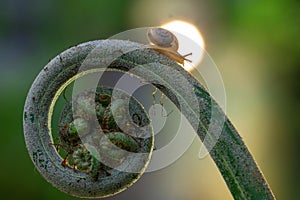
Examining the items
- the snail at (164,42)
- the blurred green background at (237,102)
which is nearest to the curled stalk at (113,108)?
the snail at (164,42)

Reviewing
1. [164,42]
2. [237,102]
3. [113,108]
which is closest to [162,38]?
[164,42]

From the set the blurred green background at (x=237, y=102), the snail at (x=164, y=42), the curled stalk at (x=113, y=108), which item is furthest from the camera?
the blurred green background at (x=237, y=102)

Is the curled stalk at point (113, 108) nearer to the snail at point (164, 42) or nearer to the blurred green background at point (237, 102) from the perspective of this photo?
the snail at point (164, 42)

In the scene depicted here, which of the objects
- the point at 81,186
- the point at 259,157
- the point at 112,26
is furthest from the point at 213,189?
the point at 81,186

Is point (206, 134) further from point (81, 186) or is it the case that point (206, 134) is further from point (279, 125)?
point (279, 125)

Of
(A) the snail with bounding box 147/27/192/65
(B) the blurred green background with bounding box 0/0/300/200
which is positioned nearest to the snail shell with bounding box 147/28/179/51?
(A) the snail with bounding box 147/27/192/65

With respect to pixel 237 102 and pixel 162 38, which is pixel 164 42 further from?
pixel 237 102
